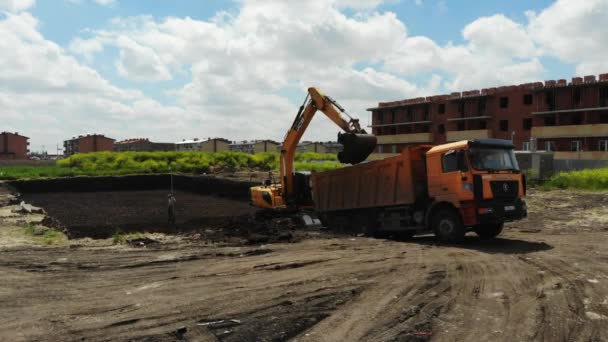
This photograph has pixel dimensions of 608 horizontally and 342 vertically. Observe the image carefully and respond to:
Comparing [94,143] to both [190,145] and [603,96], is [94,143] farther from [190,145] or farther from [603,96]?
[603,96]

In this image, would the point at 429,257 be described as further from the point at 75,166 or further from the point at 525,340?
the point at 75,166

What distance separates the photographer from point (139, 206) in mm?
31016

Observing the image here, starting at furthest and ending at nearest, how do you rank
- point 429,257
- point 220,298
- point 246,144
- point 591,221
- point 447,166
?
point 246,144 → point 591,221 → point 447,166 → point 429,257 → point 220,298

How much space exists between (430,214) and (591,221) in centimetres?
757

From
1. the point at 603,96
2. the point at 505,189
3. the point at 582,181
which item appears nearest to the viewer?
the point at 505,189

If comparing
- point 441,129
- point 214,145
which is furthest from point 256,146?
point 441,129

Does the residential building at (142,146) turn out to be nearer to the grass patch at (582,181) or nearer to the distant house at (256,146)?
the distant house at (256,146)

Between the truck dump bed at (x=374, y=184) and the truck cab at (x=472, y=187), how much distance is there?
0.64 m

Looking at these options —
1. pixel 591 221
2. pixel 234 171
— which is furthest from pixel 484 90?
pixel 591 221

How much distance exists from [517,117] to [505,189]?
51.4m

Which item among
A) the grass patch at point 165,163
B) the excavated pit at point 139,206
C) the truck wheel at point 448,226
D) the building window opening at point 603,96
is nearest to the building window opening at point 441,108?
the grass patch at point 165,163

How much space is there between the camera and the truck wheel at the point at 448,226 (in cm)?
1372

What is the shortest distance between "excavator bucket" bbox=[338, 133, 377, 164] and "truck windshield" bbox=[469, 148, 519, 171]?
4.33 metres

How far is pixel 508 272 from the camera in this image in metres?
9.70
